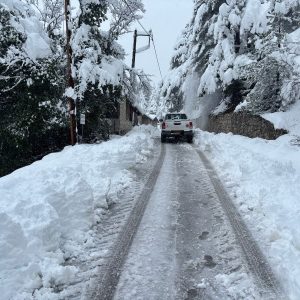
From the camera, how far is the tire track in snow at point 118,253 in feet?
14.4

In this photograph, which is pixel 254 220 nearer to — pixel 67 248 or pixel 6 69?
pixel 67 248

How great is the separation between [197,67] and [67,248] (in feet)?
90.9

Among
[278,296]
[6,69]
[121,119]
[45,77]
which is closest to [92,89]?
[45,77]

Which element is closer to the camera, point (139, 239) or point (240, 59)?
point (139, 239)

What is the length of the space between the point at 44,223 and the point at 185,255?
2.01m

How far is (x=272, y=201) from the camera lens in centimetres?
719

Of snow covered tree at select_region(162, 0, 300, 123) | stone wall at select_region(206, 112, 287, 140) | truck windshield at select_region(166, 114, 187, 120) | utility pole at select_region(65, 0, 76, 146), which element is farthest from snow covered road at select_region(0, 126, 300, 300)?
truck windshield at select_region(166, 114, 187, 120)

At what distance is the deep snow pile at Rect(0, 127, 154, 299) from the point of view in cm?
453

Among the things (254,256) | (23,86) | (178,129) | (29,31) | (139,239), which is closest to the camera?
(254,256)

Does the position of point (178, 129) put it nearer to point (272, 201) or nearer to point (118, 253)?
point (272, 201)

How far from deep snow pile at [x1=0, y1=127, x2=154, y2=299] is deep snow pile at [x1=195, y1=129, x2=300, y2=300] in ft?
8.53

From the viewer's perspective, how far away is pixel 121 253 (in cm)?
542

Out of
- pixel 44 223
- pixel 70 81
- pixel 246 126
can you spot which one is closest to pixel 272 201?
pixel 44 223

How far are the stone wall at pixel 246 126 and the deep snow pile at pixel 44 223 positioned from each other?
1041 cm
